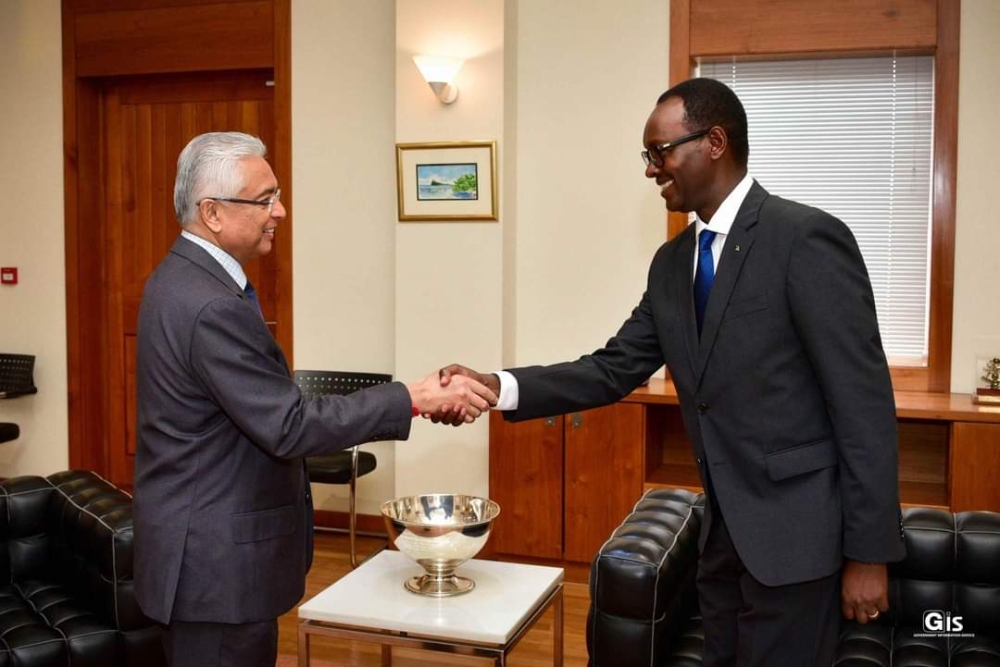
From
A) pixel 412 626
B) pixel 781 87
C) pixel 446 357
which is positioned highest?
pixel 781 87

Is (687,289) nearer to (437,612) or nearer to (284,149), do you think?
(437,612)

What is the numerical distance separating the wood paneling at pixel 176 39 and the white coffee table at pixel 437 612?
3446mm

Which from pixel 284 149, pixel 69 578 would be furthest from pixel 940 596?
pixel 284 149

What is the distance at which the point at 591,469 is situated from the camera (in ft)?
15.0

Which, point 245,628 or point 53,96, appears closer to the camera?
point 245,628

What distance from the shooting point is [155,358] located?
2.09 metres

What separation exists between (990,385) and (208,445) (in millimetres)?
3556

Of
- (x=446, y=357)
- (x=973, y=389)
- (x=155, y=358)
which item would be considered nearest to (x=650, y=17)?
(x=446, y=357)

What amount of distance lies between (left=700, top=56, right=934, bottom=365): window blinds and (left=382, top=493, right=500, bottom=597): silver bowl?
8.29 ft

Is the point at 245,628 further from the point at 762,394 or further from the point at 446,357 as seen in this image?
the point at 446,357

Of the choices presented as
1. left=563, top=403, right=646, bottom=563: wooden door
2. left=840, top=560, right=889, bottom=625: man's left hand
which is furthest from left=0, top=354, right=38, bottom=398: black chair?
left=840, top=560, right=889, bottom=625: man's left hand

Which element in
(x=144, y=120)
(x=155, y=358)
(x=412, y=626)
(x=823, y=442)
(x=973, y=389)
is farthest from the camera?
(x=144, y=120)

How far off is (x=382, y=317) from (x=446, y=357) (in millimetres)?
552

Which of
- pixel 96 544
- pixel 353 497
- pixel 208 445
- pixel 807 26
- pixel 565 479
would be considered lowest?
pixel 353 497
